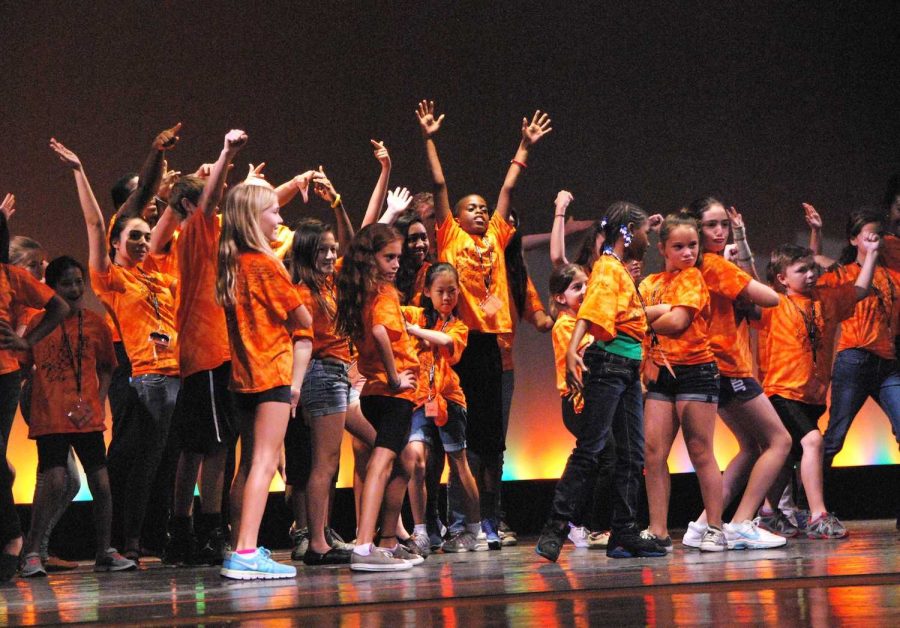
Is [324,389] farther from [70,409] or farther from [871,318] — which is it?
[871,318]

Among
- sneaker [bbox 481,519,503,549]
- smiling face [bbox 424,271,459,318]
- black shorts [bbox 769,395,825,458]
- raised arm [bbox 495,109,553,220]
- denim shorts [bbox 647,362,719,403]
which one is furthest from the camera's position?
raised arm [bbox 495,109,553,220]

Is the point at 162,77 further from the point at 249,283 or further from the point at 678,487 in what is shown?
the point at 678,487

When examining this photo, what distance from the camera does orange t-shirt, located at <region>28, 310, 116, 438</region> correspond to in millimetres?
5172

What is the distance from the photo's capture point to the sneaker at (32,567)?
195 inches

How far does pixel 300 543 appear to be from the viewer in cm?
543

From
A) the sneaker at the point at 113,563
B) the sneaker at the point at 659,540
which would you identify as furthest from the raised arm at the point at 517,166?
the sneaker at the point at 113,563

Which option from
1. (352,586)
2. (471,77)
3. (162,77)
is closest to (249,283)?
(352,586)

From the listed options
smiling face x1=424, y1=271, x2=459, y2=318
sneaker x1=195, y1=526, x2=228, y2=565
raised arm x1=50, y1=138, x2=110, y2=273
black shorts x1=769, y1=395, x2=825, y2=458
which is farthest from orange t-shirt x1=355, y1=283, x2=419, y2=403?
black shorts x1=769, y1=395, x2=825, y2=458

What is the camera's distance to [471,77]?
7328 mm

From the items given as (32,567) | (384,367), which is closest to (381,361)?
(384,367)

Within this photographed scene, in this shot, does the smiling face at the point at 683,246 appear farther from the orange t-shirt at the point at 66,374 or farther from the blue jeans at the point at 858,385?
the orange t-shirt at the point at 66,374

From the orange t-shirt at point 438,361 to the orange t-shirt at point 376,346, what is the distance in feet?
2.26

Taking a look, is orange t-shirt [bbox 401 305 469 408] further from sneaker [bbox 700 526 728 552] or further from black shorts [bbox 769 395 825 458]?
Answer: black shorts [bbox 769 395 825 458]

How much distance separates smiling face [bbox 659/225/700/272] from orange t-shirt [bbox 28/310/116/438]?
2.41 m
